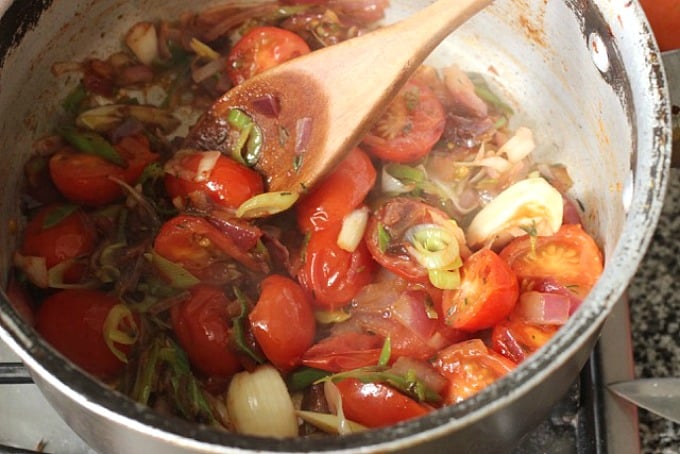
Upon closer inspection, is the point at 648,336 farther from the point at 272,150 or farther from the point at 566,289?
the point at 272,150

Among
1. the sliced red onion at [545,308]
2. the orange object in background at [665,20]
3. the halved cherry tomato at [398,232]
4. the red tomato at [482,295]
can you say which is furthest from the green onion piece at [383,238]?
the orange object in background at [665,20]

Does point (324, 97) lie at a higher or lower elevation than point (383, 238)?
higher

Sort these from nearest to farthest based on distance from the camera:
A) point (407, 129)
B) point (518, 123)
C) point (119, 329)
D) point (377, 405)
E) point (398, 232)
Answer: point (377, 405) → point (119, 329) → point (398, 232) → point (407, 129) → point (518, 123)

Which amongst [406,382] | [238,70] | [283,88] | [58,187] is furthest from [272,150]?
[406,382]

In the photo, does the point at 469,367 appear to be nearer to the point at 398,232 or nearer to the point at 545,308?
the point at 545,308

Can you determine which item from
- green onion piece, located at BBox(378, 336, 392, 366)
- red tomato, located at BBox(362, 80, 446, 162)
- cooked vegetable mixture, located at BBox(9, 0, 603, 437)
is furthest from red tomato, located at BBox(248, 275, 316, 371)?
red tomato, located at BBox(362, 80, 446, 162)

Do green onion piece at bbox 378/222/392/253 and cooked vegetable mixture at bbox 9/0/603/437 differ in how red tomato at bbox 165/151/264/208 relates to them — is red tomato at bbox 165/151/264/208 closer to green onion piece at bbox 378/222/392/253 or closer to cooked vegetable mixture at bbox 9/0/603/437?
→ cooked vegetable mixture at bbox 9/0/603/437

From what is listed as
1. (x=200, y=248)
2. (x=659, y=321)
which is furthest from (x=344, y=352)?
(x=659, y=321)
